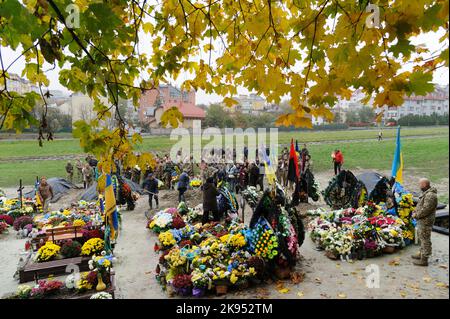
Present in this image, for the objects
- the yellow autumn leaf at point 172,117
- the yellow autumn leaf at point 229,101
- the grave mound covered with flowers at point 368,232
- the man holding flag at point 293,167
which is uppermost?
the yellow autumn leaf at point 229,101

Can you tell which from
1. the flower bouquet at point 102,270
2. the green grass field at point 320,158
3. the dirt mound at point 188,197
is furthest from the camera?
the green grass field at point 320,158

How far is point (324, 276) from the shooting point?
22.1 feet

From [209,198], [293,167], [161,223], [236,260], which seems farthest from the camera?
[293,167]

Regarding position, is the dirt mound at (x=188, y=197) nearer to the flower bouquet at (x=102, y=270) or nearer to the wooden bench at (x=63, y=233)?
the wooden bench at (x=63, y=233)

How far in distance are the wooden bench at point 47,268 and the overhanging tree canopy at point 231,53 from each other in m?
5.20

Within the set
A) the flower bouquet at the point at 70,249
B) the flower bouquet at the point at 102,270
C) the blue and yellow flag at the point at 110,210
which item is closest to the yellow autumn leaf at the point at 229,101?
the flower bouquet at the point at 102,270

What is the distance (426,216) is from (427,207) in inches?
8.7

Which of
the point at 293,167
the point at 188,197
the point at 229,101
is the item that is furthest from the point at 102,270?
the point at 188,197

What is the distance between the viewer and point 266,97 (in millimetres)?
3391

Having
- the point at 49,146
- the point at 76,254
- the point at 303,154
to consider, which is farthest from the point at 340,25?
the point at 49,146

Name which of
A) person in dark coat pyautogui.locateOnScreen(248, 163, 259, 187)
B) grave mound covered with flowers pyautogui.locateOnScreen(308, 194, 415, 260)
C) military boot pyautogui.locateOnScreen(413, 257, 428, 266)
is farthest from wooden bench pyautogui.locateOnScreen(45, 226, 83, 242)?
military boot pyautogui.locateOnScreen(413, 257, 428, 266)

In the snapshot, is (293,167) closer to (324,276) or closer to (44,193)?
(324,276)

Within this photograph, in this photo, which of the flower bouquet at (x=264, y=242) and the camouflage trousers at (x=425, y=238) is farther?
the camouflage trousers at (x=425, y=238)

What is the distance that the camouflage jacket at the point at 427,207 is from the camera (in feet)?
22.0
